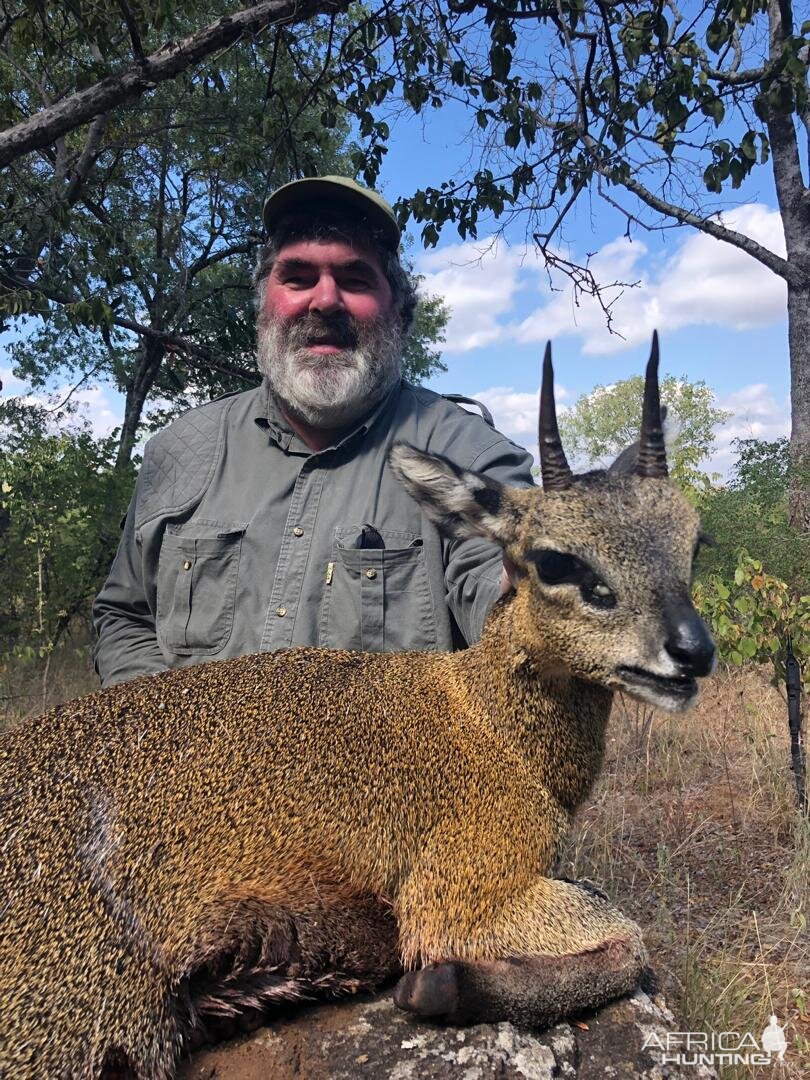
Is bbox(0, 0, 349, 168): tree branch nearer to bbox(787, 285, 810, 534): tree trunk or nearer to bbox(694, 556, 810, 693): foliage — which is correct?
bbox(694, 556, 810, 693): foliage

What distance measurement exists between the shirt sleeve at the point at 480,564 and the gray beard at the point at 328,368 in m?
0.85

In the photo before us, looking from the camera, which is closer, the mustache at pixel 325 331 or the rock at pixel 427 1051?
the rock at pixel 427 1051

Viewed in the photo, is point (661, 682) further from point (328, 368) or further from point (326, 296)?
point (326, 296)

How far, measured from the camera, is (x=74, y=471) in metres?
10.4

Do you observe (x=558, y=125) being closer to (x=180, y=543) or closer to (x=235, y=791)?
(x=180, y=543)

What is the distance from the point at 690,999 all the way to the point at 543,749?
1.84 metres

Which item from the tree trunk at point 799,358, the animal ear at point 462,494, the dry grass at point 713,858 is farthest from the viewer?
the tree trunk at point 799,358

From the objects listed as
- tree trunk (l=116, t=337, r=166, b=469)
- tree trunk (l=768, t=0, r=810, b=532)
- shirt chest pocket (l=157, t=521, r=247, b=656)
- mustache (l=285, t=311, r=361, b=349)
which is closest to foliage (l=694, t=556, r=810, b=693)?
mustache (l=285, t=311, r=361, b=349)

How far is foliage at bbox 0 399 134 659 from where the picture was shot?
9.61 metres

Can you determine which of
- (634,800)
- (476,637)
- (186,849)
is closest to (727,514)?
(634,800)

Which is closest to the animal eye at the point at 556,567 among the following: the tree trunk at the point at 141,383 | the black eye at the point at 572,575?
the black eye at the point at 572,575

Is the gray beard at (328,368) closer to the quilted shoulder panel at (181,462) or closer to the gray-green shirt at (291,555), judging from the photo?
the gray-green shirt at (291,555)

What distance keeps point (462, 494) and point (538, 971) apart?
176cm

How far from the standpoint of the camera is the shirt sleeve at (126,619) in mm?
4760
